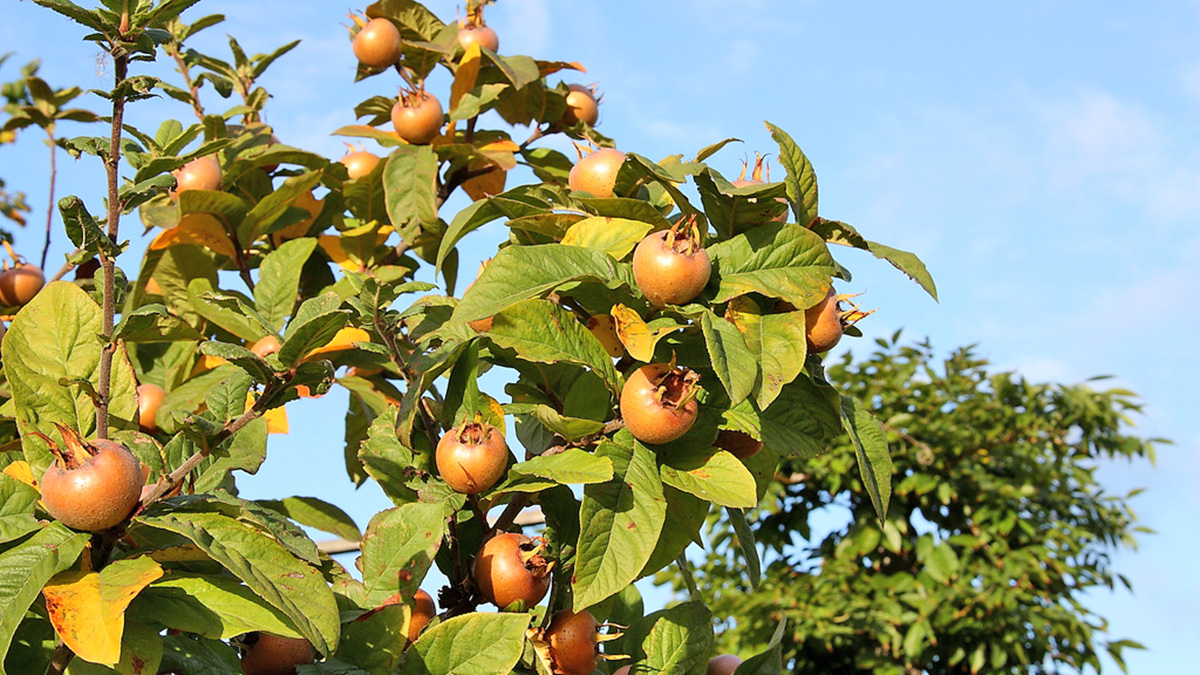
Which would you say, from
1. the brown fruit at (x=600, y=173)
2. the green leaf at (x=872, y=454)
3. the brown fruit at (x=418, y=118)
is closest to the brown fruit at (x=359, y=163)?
the brown fruit at (x=418, y=118)

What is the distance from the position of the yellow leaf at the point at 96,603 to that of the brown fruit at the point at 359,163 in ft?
4.23

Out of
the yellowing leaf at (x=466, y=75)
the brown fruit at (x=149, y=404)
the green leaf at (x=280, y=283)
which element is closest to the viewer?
the green leaf at (x=280, y=283)

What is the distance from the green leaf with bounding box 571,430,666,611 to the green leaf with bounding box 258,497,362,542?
0.84 m

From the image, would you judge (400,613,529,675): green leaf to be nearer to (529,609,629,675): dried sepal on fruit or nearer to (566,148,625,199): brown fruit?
(529,609,629,675): dried sepal on fruit

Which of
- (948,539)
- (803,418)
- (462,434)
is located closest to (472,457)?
(462,434)

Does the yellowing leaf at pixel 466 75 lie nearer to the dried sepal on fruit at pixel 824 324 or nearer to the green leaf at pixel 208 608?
the dried sepal on fruit at pixel 824 324

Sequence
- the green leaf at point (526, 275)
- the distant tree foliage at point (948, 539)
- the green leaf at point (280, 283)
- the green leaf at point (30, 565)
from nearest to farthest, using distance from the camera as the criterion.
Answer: the green leaf at point (30, 565), the green leaf at point (526, 275), the green leaf at point (280, 283), the distant tree foliage at point (948, 539)

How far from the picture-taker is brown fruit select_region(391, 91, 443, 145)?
211cm

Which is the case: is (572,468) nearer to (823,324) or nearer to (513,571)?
(513,571)

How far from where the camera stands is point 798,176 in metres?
1.28

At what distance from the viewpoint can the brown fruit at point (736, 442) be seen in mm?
1374

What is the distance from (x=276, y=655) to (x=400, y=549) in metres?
0.19

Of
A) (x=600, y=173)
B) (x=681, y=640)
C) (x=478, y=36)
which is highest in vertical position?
(x=478, y=36)

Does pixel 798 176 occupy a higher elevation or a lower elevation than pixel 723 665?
higher
